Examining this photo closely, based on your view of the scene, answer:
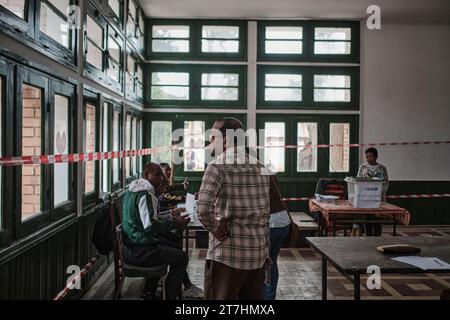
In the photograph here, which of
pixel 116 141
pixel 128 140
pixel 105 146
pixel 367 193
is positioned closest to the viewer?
pixel 105 146

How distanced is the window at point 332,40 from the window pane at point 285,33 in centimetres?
31

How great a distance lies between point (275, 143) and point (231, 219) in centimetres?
598

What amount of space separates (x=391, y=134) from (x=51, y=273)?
660cm

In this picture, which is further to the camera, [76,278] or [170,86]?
[170,86]

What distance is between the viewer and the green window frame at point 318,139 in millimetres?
8188

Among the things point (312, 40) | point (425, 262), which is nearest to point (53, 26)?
point (425, 262)

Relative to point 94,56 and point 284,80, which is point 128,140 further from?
point 284,80

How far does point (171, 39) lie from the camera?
8.09 meters

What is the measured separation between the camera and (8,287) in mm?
2637

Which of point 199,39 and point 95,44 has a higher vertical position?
point 199,39

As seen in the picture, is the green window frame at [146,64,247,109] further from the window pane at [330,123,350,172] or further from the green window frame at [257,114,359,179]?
the window pane at [330,123,350,172]

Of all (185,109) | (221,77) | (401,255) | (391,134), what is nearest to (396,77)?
(391,134)

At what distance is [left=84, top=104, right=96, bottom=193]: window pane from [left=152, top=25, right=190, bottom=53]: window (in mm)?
3666

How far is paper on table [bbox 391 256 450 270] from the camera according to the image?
261 cm
